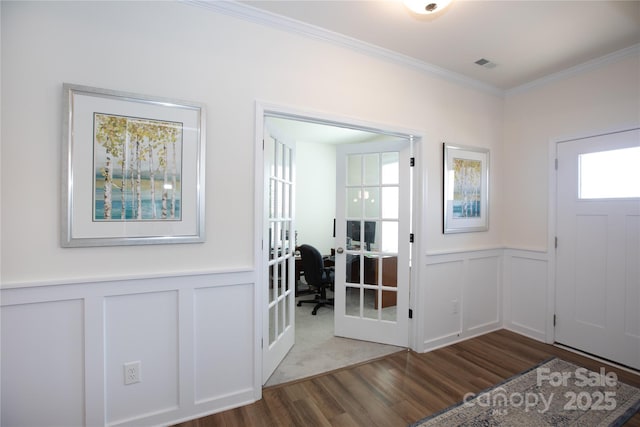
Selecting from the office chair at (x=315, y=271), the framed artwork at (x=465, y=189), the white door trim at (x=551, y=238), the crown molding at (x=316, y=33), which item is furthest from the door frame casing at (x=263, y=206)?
the white door trim at (x=551, y=238)

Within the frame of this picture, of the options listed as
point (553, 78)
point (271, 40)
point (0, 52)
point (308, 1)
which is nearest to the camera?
point (0, 52)

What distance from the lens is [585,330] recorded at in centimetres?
264

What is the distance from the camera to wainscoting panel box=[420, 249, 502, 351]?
2.72 metres

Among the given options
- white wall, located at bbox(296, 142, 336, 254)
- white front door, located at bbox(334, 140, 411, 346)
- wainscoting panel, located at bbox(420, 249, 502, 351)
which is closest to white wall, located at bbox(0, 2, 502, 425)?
white front door, located at bbox(334, 140, 411, 346)

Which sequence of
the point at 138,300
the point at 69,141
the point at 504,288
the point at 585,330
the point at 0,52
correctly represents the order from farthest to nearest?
1. the point at 504,288
2. the point at 585,330
3. the point at 138,300
4. the point at 69,141
5. the point at 0,52

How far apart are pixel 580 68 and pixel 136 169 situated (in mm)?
3814

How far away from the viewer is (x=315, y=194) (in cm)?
550

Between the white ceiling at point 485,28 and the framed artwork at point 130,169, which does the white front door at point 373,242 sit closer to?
the white ceiling at point 485,28

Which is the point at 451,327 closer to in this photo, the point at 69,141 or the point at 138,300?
the point at 138,300

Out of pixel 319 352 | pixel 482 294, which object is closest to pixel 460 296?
pixel 482 294

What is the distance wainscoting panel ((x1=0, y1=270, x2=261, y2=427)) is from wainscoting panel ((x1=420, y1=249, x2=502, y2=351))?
5.53 ft

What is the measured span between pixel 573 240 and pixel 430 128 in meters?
1.74

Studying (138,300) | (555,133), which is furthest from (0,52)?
(555,133)

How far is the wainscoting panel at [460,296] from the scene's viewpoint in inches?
107
